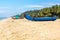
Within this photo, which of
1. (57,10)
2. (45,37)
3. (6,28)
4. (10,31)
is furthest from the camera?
(57,10)

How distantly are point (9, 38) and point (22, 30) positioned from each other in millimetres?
1955

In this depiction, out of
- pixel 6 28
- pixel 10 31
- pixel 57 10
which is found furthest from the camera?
pixel 57 10

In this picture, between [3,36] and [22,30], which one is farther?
[22,30]

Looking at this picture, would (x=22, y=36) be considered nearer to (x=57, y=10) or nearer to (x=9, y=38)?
(x=9, y=38)

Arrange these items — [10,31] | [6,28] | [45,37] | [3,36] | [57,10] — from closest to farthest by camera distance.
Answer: [45,37], [3,36], [10,31], [6,28], [57,10]

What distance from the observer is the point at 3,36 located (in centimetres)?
1309

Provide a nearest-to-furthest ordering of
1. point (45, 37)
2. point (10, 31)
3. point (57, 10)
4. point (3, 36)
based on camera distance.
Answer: point (45, 37), point (3, 36), point (10, 31), point (57, 10)

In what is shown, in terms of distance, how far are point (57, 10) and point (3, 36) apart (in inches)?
1402

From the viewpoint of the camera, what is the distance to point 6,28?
1507 cm

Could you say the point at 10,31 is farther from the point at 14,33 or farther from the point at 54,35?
the point at 54,35

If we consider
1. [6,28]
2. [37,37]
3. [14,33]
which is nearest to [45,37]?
[37,37]

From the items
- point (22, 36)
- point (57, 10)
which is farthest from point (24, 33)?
point (57, 10)

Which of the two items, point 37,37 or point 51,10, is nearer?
point 37,37

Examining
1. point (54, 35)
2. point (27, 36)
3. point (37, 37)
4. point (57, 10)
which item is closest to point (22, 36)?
point (27, 36)
